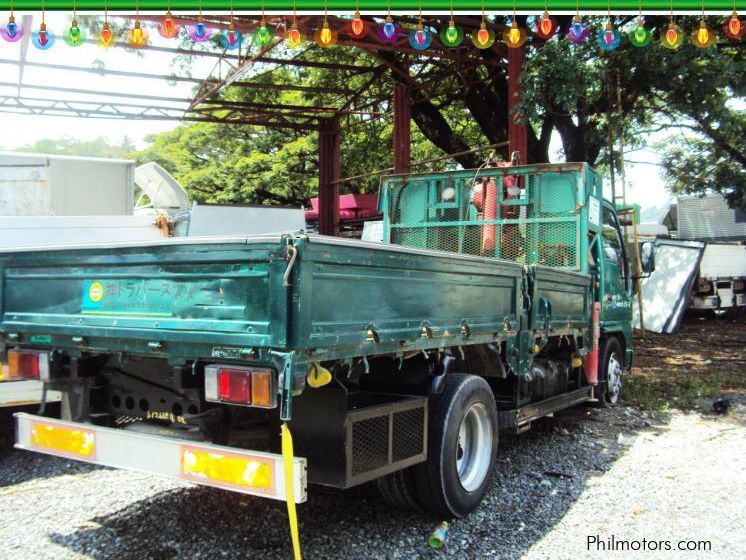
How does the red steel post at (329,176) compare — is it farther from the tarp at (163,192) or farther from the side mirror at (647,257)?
the side mirror at (647,257)

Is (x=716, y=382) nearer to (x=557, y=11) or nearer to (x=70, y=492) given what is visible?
(x=557, y=11)

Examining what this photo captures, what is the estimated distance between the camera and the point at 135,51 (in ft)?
46.6

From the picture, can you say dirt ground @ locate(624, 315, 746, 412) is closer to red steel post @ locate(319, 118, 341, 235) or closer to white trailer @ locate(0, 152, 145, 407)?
white trailer @ locate(0, 152, 145, 407)

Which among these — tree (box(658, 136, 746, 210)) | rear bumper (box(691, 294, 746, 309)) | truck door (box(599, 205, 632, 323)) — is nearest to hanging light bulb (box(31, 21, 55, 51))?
truck door (box(599, 205, 632, 323))

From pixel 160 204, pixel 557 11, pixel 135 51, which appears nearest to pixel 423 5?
pixel 557 11

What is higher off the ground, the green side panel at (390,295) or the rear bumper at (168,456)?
the green side panel at (390,295)

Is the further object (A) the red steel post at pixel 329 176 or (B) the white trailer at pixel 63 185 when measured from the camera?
(A) the red steel post at pixel 329 176

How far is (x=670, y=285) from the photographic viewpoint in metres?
16.0

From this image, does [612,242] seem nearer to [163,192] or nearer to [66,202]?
[163,192]

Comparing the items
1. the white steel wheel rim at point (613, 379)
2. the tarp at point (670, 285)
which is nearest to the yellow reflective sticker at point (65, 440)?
the white steel wheel rim at point (613, 379)

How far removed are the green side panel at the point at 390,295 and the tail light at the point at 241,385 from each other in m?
0.23

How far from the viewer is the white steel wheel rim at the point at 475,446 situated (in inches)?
173

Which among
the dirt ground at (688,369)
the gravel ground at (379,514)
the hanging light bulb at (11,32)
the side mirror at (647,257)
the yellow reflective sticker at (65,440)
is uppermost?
the hanging light bulb at (11,32)

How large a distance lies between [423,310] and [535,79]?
5975 mm
